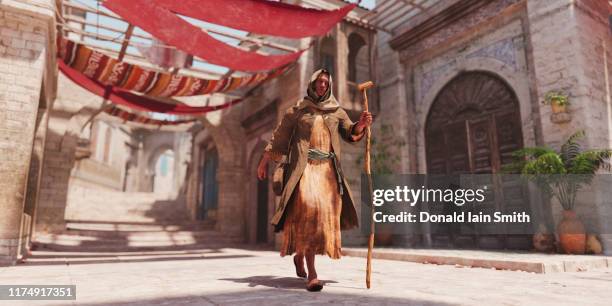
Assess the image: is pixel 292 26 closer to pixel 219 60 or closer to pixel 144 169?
pixel 219 60

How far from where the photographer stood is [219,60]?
20.7ft

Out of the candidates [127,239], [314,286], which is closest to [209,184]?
[127,239]

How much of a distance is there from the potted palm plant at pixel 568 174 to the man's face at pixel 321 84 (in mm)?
4258

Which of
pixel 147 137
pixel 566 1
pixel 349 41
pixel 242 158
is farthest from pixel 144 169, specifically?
pixel 566 1

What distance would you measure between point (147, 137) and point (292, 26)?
22.4 m

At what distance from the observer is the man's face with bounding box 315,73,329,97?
3.08 meters

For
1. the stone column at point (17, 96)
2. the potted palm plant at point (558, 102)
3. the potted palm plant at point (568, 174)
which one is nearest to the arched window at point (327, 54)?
the potted palm plant at point (558, 102)

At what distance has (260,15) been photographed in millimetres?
5445

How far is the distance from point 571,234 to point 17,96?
26.0 ft

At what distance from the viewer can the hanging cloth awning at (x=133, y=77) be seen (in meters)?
6.46

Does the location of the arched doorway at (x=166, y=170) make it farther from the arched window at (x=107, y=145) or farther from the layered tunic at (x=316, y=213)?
the layered tunic at (x=316, y=213)

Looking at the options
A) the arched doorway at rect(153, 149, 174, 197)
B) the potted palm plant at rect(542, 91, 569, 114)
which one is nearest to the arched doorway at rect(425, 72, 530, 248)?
the potted palm plant at rect(542, 91, 569, 114)

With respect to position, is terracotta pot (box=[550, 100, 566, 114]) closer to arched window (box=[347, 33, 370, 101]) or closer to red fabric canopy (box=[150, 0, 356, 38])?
red fabric canopy (box=[150, 0, 356, 38])

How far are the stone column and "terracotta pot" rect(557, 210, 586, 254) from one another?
7443 millimetres
